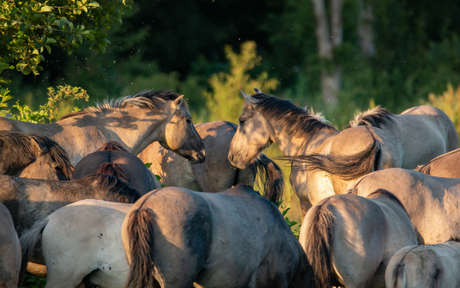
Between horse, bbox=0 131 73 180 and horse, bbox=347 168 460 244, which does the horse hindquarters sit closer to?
horse, bbox=347 168 460 244

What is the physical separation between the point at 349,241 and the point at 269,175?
3253 millimetres

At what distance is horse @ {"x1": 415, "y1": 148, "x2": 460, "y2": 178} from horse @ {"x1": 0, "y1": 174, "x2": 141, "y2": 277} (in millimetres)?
3350

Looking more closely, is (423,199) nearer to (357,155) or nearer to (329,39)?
(357,155)

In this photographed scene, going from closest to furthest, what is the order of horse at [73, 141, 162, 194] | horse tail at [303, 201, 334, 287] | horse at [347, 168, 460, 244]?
horse tail at [303, 201, 334, 287] → horse at [347, 168, 460, 244] → horse at [73, 141, 162, 194]

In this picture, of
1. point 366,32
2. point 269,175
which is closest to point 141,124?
point 269,175

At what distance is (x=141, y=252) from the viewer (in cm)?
372

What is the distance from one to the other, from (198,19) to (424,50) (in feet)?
31.9

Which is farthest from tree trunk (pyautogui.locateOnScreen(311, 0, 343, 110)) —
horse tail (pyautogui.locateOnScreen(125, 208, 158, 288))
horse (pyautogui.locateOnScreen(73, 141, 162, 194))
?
horse tail (pyautogui.locateOnScreen(125, 208, 158, 288))

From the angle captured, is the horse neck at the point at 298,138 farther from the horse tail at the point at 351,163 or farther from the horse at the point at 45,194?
the horse at the point at 45,194

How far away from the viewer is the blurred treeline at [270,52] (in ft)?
73.4

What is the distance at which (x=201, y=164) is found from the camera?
8234mm

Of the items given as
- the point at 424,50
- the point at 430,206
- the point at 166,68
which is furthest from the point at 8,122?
the point at 424,50

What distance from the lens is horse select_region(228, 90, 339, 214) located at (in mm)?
7164

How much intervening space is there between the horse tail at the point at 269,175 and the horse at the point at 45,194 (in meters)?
2.83
